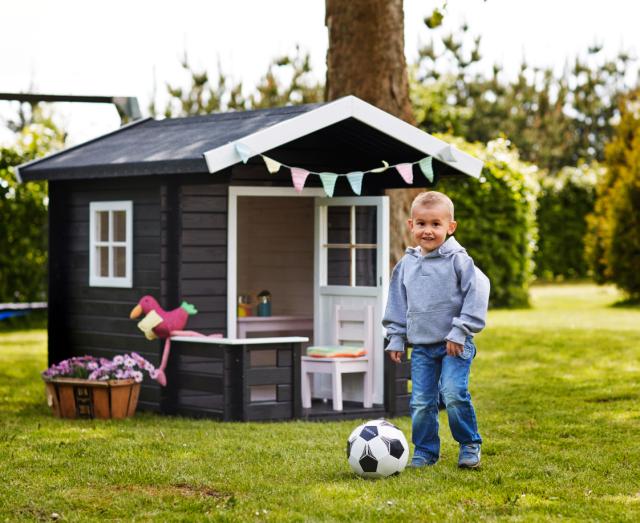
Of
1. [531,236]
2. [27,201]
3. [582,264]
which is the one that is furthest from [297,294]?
[582,264]

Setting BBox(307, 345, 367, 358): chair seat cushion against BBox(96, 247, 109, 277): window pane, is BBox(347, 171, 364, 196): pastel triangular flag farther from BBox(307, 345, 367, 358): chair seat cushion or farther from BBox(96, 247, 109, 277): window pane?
BBox(96, 247, 109, 277): window pane

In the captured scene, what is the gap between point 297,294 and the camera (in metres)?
11.9

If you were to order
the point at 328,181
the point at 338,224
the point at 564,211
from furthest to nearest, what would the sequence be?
the point at 564,211 → the point at 338,224 → the point at 328,181

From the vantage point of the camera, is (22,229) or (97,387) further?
(22,229)

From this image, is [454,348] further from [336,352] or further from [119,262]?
[119,262]

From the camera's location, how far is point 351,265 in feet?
32.9

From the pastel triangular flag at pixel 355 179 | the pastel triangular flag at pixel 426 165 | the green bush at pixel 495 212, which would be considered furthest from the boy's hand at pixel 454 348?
the green bush at pixel 495 212

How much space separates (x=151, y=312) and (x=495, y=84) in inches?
1318

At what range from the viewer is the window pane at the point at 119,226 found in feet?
33.8

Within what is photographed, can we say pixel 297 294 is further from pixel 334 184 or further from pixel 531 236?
pixel 531 236

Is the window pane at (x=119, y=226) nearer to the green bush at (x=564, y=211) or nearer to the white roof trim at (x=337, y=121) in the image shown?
the white roof trim at (x=337, y=121)

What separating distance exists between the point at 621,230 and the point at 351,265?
1246cm

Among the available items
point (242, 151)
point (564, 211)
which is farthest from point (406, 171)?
point (564, 211)

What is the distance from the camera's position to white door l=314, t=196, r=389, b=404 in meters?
9.83
